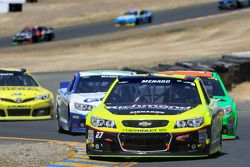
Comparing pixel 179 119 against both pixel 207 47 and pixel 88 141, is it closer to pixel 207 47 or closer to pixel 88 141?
pixel 88 141

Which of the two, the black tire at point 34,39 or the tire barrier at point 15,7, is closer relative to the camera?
the black tire at point 34,39

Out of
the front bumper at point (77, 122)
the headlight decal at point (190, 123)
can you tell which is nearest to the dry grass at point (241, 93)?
the front bumper at point (77, 122)

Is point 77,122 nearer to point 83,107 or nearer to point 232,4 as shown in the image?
point 83,107

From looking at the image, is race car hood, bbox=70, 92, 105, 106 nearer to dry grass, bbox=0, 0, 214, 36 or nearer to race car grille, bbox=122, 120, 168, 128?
race car grille, bbox=122, 120, 168, 128

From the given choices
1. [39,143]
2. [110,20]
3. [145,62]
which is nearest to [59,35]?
[110,20]

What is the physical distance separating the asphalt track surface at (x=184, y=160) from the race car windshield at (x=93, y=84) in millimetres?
1021

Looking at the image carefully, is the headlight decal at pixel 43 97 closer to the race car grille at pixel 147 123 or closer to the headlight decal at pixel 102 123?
the headlight decal at pixel 102 123

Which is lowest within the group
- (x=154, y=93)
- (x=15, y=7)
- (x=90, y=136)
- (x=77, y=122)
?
(x=15, y=7)

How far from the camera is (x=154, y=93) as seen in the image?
1305 centimetres

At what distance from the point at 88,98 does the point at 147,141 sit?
5352 mm

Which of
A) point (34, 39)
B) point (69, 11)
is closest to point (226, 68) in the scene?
point (34, 39)

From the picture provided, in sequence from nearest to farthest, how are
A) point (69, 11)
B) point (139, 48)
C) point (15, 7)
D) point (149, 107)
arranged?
point (149, 107), point (139, 48), point (15, 7), point (69, 11)

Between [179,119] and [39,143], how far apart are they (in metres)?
3.61

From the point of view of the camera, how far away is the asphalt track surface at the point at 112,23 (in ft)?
205
